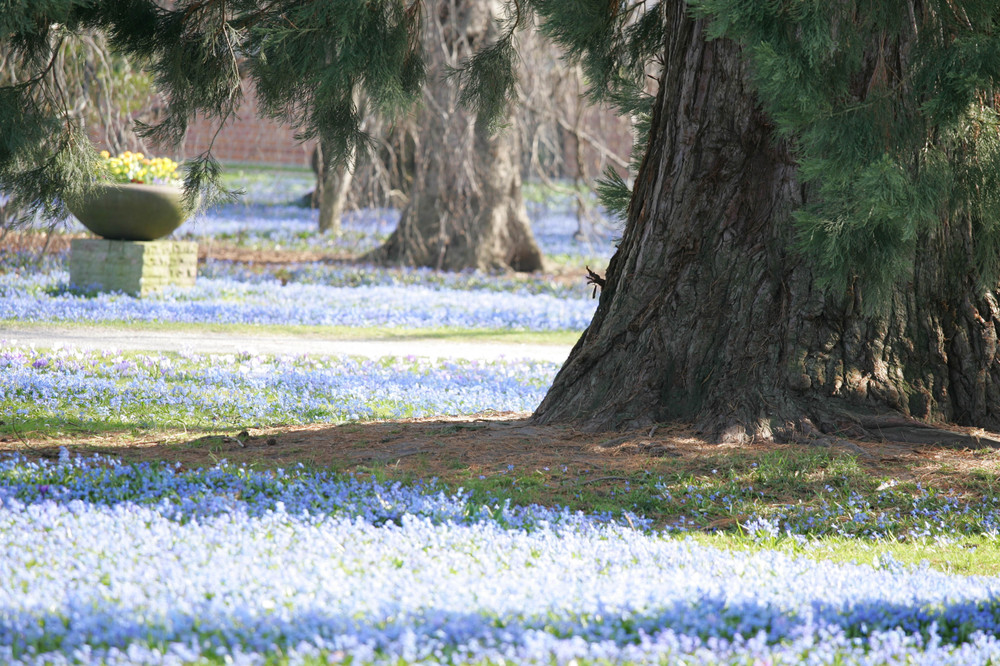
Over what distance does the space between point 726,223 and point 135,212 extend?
333 inches

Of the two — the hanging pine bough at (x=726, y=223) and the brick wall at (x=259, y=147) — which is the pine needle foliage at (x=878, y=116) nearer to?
the hanging pine bough at (x=726, y=223)

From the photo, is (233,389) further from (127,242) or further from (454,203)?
(454,203)

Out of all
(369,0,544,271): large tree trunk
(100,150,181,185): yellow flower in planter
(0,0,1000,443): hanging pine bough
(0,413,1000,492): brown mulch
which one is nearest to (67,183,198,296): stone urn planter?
(100,150,181,185): yellow flower in planter

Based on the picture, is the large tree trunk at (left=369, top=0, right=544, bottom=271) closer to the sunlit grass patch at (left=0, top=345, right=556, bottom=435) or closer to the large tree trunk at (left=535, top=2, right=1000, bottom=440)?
the sunlit grass patch at (left=0, top=345, right=556, bottom=435)

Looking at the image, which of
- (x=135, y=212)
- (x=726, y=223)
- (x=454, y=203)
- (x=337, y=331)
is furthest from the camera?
(x=454, y=203)

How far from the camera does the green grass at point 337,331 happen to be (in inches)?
385

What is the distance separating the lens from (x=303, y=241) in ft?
65.4

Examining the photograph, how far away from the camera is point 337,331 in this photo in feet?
35.6

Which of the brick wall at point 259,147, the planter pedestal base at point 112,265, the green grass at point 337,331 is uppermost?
the brick wall at point 259,147

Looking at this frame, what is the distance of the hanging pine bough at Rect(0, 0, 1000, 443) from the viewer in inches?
175

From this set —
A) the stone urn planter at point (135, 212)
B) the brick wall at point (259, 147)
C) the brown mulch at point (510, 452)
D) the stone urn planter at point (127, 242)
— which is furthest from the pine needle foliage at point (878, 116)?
the brick wall at point (259, 147)

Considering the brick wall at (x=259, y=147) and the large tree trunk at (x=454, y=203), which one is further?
the brick wall at (x=259, y=147)

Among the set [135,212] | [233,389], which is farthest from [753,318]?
[135,212]

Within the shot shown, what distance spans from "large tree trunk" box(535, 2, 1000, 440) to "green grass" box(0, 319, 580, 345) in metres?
5.48
